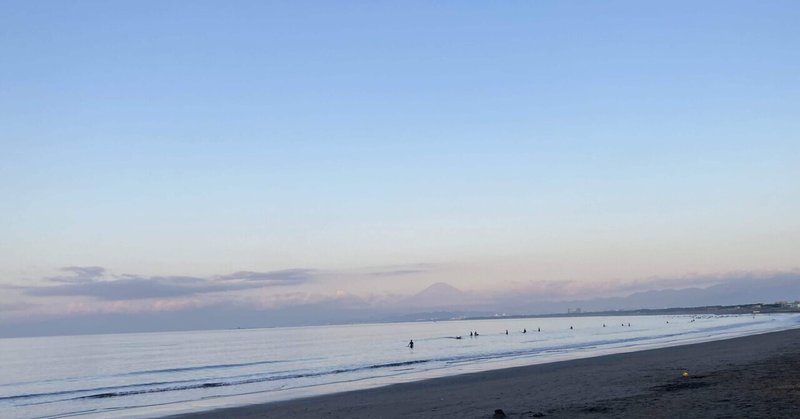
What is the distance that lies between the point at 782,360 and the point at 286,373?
1407 inches

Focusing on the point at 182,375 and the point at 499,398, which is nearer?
the point at 499,398

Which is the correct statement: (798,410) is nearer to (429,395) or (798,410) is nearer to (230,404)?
(429,395)

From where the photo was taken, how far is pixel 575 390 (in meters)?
24.7

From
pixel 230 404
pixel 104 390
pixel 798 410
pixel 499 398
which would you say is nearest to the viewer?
pixel 798 410

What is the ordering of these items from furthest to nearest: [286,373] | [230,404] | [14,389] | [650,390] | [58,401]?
1. [286,373]
2. [14,389]
3. [58,401]
4. [230,404]
5. [650,390]

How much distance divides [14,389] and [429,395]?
37.6 metres

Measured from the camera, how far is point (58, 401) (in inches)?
1518

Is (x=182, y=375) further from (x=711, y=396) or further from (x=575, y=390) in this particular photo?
(x=711, y=396)

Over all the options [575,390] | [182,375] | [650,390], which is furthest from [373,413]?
[182,375]

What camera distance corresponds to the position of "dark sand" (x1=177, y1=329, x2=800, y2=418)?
1703cm

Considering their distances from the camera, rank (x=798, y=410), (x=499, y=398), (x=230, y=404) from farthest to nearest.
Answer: (x=230, y=404) < (x=499, y=398) < (x=798, y=410)

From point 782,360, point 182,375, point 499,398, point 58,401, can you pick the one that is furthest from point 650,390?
point 182,375

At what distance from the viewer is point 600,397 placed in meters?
21.5

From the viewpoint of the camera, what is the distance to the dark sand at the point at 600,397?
17.0 metres
